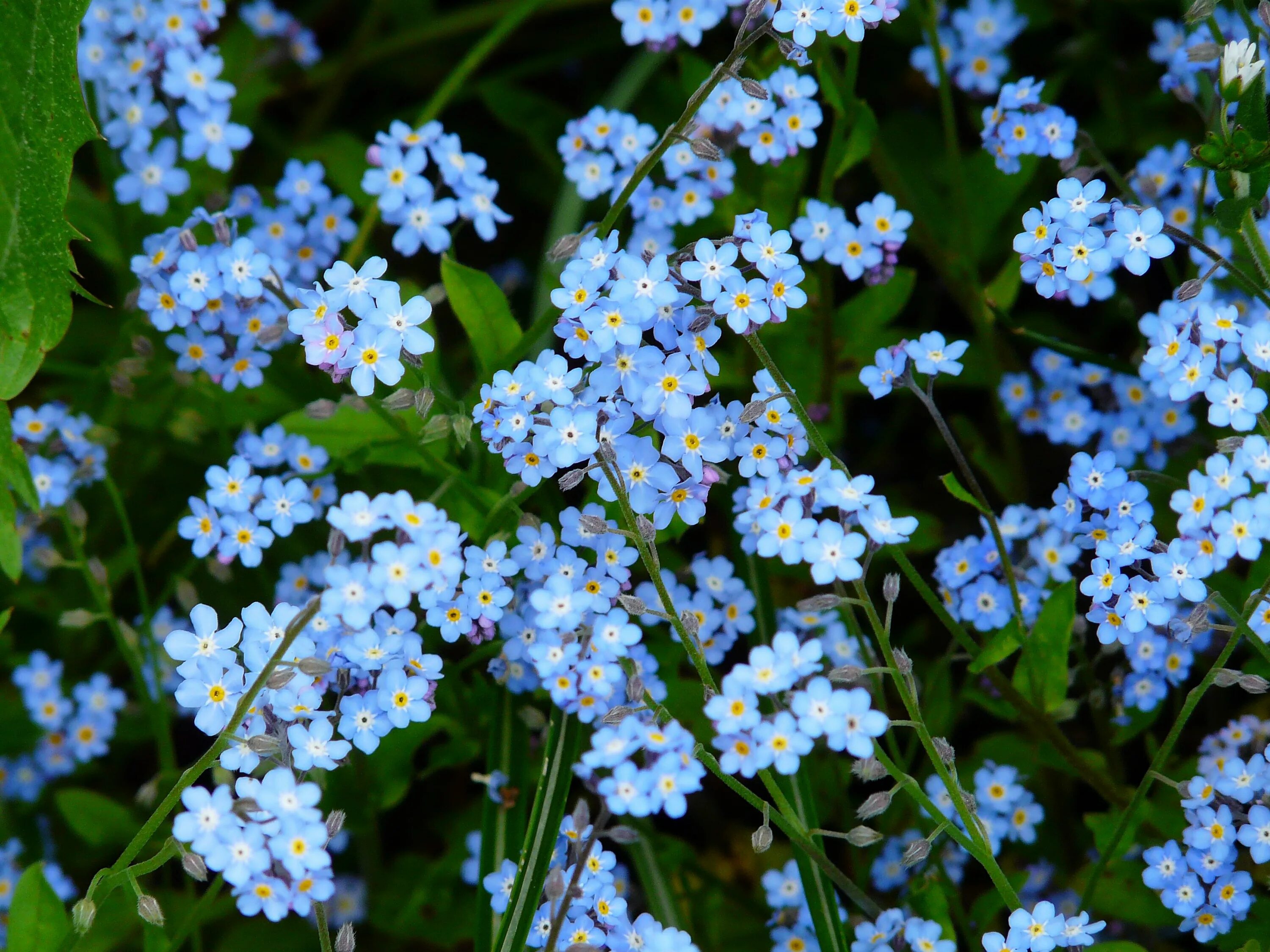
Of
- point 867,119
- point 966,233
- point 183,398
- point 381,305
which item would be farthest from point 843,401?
point 183,398

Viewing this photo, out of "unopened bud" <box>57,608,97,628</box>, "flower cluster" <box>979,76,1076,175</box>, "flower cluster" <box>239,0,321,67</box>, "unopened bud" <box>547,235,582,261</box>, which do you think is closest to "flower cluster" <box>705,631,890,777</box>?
"unopened bud" <box>547,235,582,261</box>

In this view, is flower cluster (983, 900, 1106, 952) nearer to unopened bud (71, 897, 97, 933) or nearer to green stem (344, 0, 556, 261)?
unopened bud (71, 897, 97, 933)

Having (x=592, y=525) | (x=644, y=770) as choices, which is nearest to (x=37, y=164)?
(x=592, y=525)

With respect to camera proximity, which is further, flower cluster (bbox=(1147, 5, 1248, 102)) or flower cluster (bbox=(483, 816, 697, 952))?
flower cluster (bbox=(1147, 5, 1248, 102))

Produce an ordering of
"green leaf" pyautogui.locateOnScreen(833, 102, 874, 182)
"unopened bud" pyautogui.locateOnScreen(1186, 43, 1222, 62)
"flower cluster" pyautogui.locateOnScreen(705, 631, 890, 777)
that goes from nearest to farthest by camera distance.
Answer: "flower cluster" pyautogui.locateOnScreen(705, 631, 890, 777) < "unopened bud" pyautogui.locateOnScreen(1186, 43, 1222, 62) < "green leaf" pyautogui.locateOnScreen(833, 102, 874, 182)

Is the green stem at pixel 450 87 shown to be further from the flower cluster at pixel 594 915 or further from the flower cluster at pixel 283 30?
the flower cluster at pixel 594 915

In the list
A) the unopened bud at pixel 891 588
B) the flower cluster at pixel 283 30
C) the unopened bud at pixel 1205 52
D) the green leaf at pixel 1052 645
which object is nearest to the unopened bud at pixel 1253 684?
the green leaf at pixel 1052 645
